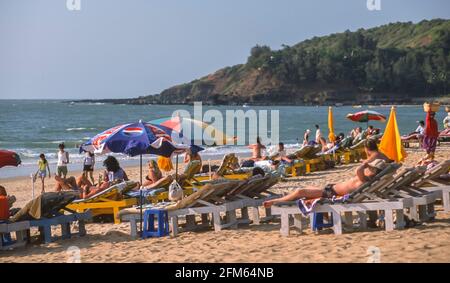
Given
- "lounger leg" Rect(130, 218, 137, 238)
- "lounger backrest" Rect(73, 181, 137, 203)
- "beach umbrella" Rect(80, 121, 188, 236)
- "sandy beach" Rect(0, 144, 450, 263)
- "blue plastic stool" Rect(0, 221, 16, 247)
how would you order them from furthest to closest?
"lounger backrest" Rect(73, 181, 137, 203)
"beach umbrella" Rect(80, 121, 188, 236)
"lounger leg" Rect(130, 218, 137, 238)
"blue plastic stool" Rect(0, 221, 16, 247)
"sandy beach" Rect(0, 144, 450, 263)

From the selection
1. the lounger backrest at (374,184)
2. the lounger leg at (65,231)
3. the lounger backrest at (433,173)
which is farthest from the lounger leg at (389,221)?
the lounger leg at (65,231)

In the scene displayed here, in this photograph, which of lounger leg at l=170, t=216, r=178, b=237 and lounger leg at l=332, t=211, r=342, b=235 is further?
lounger leg at l=170, t=216, r=178, b=237

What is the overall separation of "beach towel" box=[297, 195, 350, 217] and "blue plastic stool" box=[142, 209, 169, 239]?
1.78 meters

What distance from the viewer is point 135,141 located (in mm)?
9516

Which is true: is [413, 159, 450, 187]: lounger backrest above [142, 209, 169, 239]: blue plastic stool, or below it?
above

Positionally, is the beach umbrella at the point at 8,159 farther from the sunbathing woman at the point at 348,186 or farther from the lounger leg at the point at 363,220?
the lounger leg at the point at 363,220

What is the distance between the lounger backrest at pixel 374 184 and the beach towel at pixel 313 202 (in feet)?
0.36

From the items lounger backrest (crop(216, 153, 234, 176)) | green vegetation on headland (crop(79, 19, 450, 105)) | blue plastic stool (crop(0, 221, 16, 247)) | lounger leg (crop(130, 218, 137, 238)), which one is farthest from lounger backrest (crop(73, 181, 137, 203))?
green vegetation on headland (crop(79, 19, 450, 105))

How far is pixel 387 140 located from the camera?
11.0 meters

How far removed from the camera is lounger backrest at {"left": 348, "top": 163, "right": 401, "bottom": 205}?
7574 mm

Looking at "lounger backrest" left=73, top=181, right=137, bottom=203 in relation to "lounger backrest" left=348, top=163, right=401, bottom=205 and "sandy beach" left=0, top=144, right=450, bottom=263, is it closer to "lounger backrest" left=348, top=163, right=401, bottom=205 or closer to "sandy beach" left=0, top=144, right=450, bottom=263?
"sandy beach" left=0, top=144, right=450, bottom=263

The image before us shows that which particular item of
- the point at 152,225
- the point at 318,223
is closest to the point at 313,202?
the point at 318,223

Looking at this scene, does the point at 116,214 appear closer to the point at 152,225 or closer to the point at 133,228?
the point at 133,228

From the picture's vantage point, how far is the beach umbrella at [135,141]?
31.1ft
